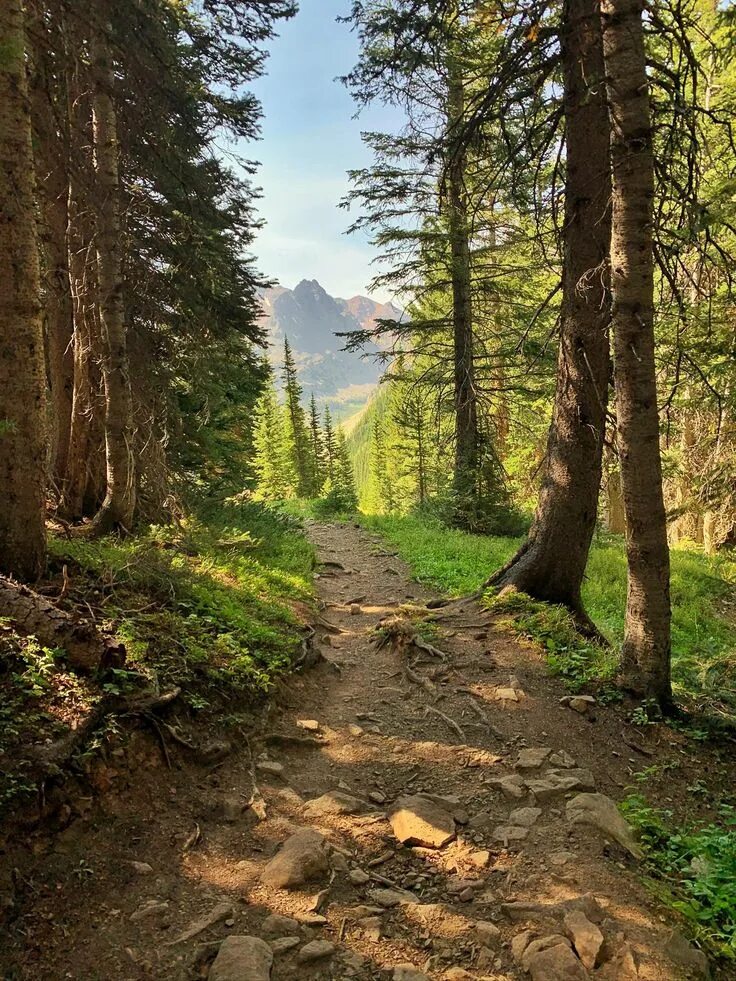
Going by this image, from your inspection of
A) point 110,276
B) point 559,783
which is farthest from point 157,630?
point 110,276

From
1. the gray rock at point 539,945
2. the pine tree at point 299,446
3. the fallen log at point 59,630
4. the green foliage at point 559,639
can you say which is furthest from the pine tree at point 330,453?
the gray rock at point 539,945

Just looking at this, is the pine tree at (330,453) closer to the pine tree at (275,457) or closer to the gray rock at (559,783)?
the pine tree at (275,457)

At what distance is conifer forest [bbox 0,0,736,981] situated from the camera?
3.06 metres

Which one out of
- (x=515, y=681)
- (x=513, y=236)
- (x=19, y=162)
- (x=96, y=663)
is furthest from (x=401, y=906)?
(x=513, y=236)

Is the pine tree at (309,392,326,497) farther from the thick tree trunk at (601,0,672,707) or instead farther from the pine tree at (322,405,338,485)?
the thick tree trunk at (601,0,672,707)

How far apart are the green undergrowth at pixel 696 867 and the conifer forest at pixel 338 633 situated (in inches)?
1.0

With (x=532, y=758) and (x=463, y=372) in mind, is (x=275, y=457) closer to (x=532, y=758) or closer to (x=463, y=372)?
(x=463, y=372)

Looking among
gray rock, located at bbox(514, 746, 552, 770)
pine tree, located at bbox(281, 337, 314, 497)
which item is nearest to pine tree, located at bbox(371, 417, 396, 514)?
pine tree, located at bbox(281, 337, 314, 497)

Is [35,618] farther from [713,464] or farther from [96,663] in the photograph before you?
[713,464]

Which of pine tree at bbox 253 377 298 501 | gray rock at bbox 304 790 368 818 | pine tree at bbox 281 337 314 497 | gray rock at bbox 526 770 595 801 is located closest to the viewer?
gray rock at bbox 304 790 368 818

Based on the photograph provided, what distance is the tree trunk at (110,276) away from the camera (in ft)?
24.1

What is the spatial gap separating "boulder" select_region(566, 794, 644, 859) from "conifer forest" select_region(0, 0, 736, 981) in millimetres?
35

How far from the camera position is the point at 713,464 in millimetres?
8766

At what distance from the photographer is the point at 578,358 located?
685 cm
